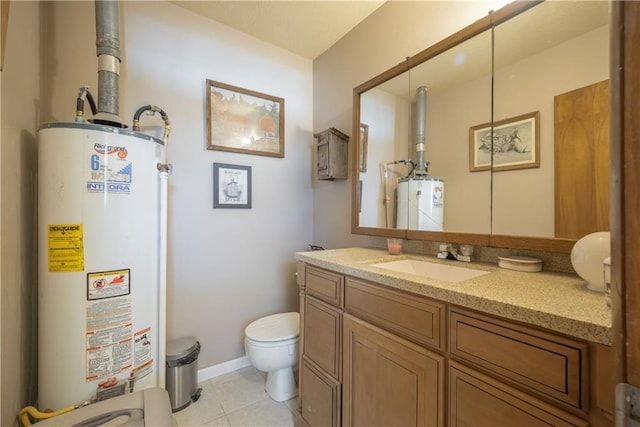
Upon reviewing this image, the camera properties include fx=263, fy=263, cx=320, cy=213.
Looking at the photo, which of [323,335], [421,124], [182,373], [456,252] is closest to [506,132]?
[421,124]

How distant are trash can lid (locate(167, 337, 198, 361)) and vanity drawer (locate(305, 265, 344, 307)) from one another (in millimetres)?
927

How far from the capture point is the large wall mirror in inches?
37.8

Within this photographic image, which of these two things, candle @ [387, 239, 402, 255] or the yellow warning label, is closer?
the yellow warning label

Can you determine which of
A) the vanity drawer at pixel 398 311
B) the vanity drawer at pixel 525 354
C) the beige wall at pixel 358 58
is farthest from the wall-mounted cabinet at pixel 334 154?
the vanity drawer at pixel 525 354

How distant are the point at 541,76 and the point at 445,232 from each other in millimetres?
769

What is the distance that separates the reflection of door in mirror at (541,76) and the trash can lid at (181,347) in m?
1.90

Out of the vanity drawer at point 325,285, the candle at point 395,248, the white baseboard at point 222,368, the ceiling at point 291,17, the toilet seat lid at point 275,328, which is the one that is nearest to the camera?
the vanity drawer at point 325,285

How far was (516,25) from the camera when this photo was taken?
1.14 metres

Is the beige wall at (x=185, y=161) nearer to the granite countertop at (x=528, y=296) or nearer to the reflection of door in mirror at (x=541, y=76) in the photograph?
the granite countertop at (x=528, y=296)

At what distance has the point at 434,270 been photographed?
4.28 ft

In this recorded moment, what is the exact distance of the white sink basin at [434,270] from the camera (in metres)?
1.16

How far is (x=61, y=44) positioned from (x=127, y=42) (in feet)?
1.09

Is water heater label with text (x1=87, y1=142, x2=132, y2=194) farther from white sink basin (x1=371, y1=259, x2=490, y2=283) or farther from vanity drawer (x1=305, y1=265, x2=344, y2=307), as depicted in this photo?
white sink basin (x1=371, y1=259, x2=490, y2=283)

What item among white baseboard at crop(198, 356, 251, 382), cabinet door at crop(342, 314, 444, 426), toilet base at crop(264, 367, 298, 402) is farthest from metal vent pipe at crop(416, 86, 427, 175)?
white baseboard at crop(198, 356, 251, 382)
